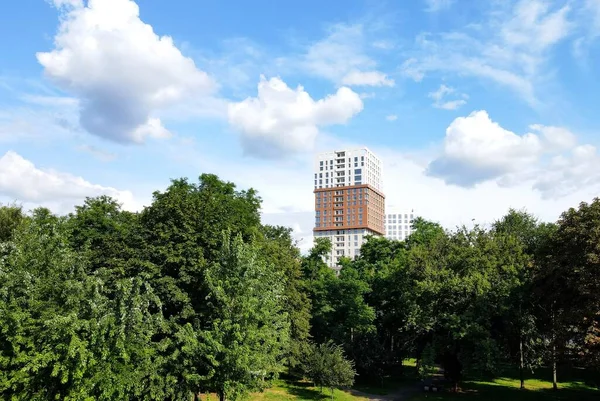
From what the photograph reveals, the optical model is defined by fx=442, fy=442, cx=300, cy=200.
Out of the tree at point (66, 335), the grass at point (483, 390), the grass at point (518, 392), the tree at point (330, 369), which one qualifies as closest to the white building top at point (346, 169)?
the grass at point (483, 390)

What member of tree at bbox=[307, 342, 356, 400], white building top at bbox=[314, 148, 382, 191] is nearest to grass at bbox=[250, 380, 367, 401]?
tree at bbox=[307, 342, 356, 400]

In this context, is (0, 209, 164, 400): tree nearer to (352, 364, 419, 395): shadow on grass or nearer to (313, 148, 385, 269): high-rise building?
(352, 364, 419, 395): shadow on grass

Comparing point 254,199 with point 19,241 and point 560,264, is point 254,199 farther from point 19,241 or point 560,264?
point 560,264

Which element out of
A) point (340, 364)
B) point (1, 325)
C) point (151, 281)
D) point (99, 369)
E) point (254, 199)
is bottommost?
point (340, 364)

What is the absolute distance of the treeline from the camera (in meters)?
19.0

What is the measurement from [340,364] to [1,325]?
22792 millimetres

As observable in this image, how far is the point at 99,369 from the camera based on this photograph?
60.7ft

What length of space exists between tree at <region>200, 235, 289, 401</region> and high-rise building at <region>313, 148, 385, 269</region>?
398 ft

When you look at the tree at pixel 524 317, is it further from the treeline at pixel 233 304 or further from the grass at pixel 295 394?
the grass at pixel 295 394

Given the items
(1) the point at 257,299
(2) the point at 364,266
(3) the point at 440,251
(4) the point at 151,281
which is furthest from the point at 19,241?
(2) the point at 364,266

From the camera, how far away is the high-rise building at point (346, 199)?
146 meters

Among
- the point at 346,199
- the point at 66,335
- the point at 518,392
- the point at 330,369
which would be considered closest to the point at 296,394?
the point at 330,369

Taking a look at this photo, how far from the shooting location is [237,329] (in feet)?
69.6

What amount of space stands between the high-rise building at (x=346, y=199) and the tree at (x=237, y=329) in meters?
121
